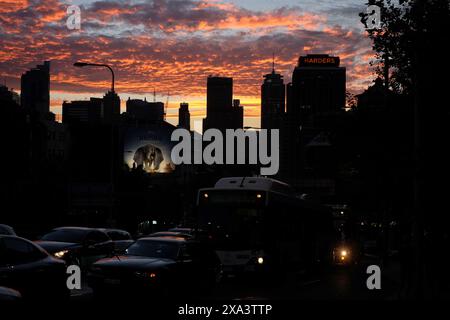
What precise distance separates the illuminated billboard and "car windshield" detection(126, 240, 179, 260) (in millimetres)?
132218

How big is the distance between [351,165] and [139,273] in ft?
58.0

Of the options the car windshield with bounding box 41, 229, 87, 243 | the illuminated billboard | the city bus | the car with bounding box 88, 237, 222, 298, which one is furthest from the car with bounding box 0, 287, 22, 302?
the illuminated billboard

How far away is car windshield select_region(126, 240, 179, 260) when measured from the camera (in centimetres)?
2097

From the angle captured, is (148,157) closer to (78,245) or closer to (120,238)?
(120,238)

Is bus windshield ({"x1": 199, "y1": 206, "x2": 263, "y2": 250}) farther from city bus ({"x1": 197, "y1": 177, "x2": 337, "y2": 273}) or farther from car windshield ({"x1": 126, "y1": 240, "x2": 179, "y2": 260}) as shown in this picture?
car windshield ({"x1": 126, "y1": 240, "x2": 179, "y2": 260})

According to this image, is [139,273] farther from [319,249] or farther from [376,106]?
[319,249]

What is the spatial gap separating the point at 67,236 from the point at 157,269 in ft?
31.7

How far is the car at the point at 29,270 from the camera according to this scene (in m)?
15.9

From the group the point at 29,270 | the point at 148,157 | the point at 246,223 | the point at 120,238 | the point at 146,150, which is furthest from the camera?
the point at 146,150

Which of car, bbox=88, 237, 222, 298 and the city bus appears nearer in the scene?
car, bbox=88, 237, 222, 298

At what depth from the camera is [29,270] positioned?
16.2 m


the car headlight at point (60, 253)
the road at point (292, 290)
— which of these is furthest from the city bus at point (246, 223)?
the car headlight at point (60, 253)

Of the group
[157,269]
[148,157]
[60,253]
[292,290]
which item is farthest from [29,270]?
[148,157]

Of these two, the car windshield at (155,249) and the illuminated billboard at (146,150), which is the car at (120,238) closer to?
the car windshield at (155,249)
